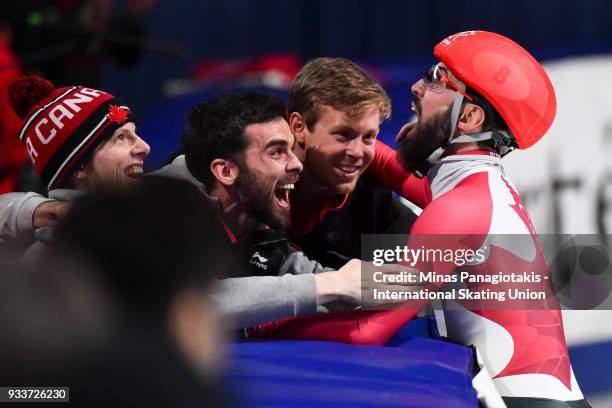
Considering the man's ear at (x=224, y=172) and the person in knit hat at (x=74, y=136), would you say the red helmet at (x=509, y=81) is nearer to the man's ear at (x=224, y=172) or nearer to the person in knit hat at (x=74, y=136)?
the man's ear at (x=224, y=172)

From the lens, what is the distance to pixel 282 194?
2453mm

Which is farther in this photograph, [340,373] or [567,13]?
[567,13]

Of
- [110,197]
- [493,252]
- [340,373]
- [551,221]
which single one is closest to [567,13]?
[551,221]

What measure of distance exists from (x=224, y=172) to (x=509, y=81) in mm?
730

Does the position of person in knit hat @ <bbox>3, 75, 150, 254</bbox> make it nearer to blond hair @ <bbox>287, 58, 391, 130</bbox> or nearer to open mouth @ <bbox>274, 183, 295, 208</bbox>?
open mouth @ <bbox>274, 183, 295, 208</bbox>

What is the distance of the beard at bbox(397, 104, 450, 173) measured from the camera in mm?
2369

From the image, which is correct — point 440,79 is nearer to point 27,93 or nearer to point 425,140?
point 425,140

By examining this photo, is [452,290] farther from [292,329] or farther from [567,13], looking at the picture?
[567,13]

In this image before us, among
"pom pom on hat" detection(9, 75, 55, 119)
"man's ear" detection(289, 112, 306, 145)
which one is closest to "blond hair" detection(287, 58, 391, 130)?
"man's ear" detection(289, 112, 306, 145)

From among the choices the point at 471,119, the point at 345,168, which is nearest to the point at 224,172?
the point at 345,168

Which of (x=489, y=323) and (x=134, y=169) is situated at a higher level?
(x=134, y=169)

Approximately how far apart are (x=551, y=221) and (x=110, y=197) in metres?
3.40

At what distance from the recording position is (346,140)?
2543 mm

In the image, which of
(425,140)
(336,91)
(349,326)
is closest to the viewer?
(349,326)
